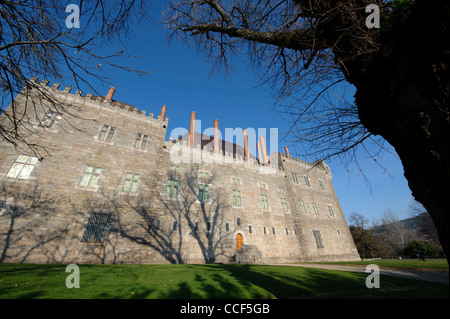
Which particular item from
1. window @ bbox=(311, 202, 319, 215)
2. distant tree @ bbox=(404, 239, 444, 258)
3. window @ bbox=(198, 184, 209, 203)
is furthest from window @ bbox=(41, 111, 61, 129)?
distant tree @ bbox=(404, 239, 444, 258)

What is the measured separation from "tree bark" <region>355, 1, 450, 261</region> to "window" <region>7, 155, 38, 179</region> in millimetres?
15314

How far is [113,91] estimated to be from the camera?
17.2 meters

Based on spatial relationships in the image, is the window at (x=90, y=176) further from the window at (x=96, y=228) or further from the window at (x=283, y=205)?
the window at (x=283, y=205)

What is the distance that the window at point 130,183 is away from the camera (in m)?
12.1

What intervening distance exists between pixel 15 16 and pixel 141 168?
10723 mm

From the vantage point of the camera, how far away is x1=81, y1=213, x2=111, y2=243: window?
33.1 ft

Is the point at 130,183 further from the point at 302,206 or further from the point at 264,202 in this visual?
the point at 302,206

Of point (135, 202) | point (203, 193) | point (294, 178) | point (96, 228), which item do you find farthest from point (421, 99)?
point (294, 178)

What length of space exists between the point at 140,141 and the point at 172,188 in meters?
4.58

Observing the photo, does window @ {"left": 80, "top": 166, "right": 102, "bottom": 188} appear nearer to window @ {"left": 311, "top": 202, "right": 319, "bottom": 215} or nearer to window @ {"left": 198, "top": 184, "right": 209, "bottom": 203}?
window @ {"left": 198, "top": 184, "right": 209, "bottom": 203}

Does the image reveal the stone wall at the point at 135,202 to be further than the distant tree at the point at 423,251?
No

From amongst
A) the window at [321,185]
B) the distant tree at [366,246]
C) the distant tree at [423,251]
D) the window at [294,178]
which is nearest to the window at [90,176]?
the window at [294,178]

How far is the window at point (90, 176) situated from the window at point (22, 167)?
2.48 metres
